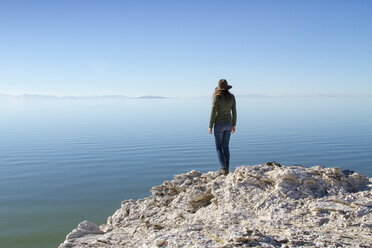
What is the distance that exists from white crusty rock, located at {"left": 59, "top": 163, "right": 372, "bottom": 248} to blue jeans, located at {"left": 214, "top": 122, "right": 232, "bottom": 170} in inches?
17.7

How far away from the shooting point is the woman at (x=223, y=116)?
25.7 feet

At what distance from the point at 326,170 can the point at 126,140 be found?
73.9 feet

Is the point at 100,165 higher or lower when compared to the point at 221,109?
lower

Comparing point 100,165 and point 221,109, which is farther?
point 100,165

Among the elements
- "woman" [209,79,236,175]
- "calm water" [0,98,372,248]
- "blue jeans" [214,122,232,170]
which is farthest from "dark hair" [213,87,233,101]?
"calm water" [0,98,372,248]

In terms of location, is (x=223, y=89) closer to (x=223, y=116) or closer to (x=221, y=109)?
(x=221, y=109)

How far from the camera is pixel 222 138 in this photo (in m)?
8.16

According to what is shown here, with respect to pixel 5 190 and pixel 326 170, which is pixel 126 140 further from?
pixel 326 170

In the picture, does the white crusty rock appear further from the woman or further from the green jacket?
the green jacket

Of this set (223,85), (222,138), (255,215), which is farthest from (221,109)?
(255,215)

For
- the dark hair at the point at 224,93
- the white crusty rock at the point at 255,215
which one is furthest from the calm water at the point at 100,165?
the dark hair at the point at 224,93

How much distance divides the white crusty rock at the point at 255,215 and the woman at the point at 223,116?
24.5 inches

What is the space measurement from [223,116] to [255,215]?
286 cm

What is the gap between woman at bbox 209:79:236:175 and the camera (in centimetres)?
783
